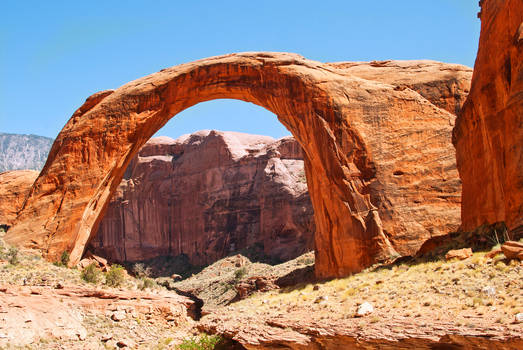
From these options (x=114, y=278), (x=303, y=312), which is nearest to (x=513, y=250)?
(x=303, y=312)

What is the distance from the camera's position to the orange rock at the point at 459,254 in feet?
41.1

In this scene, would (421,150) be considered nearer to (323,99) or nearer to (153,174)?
(323,99)

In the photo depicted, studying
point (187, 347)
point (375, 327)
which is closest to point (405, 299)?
point (375, 327)

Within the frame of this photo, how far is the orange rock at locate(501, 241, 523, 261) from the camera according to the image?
10474mm

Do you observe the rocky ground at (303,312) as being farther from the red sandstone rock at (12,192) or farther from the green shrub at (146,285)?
the red sandstone rock at (12,192)

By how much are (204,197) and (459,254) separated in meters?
33.9

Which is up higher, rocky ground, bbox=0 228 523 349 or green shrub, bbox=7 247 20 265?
green shrub, bbox=7 247 20 265

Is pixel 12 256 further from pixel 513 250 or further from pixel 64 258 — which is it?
pixel 513 250

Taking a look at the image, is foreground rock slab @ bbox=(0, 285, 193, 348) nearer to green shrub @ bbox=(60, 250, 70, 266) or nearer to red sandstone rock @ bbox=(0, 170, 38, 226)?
green shrub @ bbox=(60, 250, 70, 266)

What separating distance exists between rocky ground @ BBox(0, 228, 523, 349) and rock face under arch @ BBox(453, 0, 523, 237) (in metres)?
Answer: 1.72

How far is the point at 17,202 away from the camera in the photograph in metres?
26.6

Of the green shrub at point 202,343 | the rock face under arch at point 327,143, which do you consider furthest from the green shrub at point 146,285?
the green shrub at point 202,343

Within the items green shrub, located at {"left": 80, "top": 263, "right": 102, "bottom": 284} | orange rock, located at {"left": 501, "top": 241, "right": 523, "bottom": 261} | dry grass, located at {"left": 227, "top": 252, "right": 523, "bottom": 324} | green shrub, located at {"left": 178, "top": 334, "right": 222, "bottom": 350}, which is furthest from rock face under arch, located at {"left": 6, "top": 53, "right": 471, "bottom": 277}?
orange rock, located at {"left": 501, "top": 241, "right": 523, "bottom": 261}

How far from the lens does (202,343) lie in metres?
14.5
